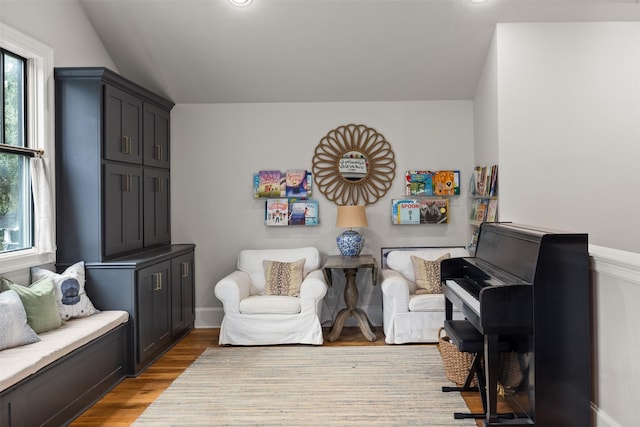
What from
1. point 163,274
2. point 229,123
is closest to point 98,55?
point 229,123

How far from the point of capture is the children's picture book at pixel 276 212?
499 centimetres

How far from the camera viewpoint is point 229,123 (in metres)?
5.06

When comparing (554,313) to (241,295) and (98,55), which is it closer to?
(241,295)

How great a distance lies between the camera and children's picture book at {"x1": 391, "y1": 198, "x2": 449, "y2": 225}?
4949 mm

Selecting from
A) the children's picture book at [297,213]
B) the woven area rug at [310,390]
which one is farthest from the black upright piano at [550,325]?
the children's picture book at [297,213]

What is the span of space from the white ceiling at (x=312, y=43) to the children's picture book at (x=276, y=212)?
108 centimetres

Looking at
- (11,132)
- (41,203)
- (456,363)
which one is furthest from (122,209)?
(456,363)

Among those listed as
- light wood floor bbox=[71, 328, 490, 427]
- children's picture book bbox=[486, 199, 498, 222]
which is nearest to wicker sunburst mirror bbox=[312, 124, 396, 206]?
children's picture book bbox=[486, 199, 498, 222]

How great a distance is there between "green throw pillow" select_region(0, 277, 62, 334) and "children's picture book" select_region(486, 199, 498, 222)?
3362 mm

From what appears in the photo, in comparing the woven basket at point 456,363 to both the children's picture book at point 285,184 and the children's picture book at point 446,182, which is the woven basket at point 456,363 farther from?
the children's picture book at point 285,184

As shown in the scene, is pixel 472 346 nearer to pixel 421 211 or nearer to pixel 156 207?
pixel 421 211

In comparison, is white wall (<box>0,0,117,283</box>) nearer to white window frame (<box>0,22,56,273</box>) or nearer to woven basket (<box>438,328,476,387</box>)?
white window frame (<box>0,22,56,273</box>)

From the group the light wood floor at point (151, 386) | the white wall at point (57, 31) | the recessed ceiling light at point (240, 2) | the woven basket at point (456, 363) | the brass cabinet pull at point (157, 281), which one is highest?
the recessed ceiling light at point (240, 2)

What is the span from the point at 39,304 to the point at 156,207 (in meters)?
1.80
